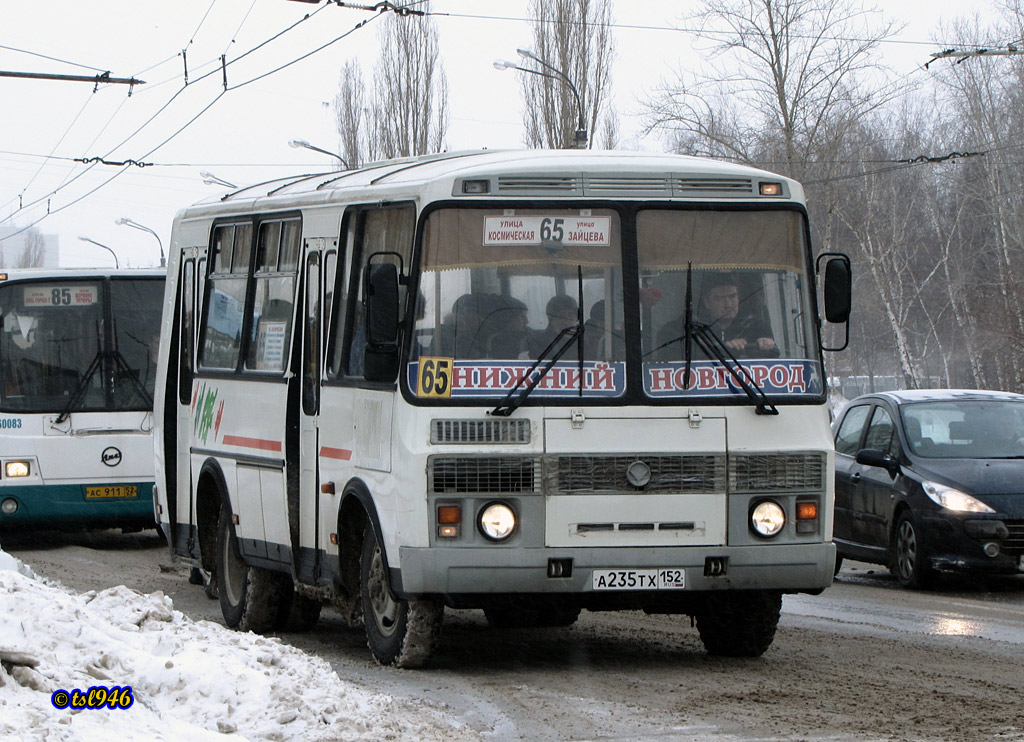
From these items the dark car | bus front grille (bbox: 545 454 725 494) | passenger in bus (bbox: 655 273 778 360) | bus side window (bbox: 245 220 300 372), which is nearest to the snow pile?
bus front grille (bbox: 545 454 725 494)

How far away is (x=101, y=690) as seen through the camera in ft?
20.7

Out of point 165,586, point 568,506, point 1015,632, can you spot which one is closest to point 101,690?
point 568,506

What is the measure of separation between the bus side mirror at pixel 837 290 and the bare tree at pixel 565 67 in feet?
123

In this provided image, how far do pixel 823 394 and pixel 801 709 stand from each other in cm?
203

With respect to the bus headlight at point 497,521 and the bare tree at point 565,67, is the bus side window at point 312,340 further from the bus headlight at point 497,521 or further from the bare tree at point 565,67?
the bare tree at point 565,67

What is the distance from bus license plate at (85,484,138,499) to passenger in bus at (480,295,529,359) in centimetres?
974

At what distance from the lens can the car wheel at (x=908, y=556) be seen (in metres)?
13.7

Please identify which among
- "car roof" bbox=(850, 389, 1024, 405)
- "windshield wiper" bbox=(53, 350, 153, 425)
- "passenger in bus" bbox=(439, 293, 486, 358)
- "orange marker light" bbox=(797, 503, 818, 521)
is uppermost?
"passenger in bus" bbox=(439, 293, 486, 358)

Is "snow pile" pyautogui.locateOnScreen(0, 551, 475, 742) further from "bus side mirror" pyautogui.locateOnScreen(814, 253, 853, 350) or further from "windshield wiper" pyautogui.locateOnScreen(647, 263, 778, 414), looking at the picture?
"bus side mirror" pyautogui.locateOnScreen(814, 253, 853, 350)

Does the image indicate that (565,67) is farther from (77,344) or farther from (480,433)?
(480,433)

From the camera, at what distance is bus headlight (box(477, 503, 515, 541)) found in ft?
27.9

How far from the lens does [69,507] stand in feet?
56.5

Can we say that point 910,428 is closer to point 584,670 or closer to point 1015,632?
point 1015,632

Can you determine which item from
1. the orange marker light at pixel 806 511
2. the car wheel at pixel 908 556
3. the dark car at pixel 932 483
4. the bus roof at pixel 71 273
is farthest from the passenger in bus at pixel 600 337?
the bus roof at pixel 71 273
